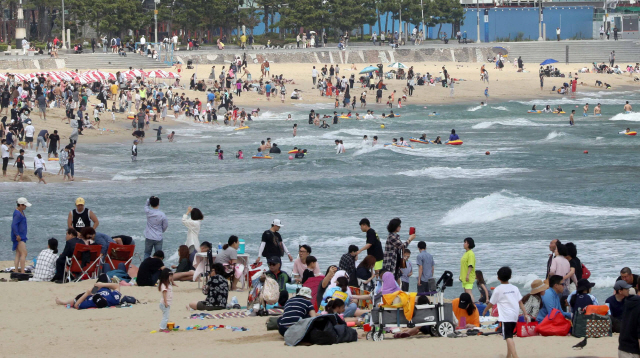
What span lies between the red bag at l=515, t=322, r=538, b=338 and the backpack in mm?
3081

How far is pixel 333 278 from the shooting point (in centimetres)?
1009

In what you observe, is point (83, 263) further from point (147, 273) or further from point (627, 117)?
point (627, 117)

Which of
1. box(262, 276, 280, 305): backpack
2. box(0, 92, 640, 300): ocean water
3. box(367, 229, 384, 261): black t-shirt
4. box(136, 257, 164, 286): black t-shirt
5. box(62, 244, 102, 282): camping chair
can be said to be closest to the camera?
box(262, 276, 280, 305): backpack

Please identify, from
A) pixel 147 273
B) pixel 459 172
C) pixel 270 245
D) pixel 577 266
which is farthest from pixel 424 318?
pixel 459 172

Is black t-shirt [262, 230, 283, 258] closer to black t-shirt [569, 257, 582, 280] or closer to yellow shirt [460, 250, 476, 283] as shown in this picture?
yellow shirt [460, 250, 476, 283]

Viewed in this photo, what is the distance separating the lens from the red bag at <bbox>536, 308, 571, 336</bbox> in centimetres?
932

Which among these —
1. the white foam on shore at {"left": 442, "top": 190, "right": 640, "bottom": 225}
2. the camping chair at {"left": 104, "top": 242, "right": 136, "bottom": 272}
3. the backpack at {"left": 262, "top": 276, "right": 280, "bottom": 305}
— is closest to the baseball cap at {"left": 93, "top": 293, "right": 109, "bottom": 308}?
the camping chair at {"left": 104, "top": 242, "right": 136, "bottom": 272}

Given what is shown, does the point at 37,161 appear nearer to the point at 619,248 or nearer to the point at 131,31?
the point at 619,248

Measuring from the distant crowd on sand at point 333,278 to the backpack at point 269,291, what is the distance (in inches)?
1.0

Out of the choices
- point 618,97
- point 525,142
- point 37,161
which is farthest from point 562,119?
point 37,161

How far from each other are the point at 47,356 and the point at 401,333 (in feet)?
12.2

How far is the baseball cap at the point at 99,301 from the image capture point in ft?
35.7

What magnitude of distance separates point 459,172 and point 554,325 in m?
20.0

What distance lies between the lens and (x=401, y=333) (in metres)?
9.16
